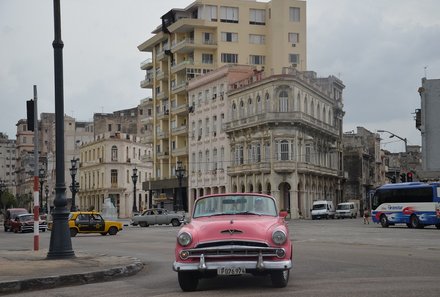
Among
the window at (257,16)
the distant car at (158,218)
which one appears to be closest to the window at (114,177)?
the window at (257,16)

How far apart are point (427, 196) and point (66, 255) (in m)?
32.8

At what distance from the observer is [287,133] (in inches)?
2972

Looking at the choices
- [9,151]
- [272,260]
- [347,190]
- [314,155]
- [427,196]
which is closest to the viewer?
[272,260]

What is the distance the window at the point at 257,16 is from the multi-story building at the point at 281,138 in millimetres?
10590

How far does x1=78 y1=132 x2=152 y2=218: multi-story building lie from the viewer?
393 feet

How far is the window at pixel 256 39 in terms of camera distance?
296 feet

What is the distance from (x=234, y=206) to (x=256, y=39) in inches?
3101

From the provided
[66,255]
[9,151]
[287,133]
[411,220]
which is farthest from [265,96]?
[9,151]

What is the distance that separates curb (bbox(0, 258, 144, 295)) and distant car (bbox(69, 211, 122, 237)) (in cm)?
2525

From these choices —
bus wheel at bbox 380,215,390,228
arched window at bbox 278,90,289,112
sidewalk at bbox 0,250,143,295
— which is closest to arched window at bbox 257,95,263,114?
arched window at bbox 278,90,289,112

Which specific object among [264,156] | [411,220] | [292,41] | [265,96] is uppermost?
[292,41]

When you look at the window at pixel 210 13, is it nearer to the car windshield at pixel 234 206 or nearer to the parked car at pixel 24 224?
the parked car at pixel 24 224

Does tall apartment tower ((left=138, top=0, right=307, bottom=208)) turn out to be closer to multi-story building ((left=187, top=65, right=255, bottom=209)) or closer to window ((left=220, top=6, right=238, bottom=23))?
window ((left=220, top=6, right=238, bottom=23))

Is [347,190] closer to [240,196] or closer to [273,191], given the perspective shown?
[273,191]
